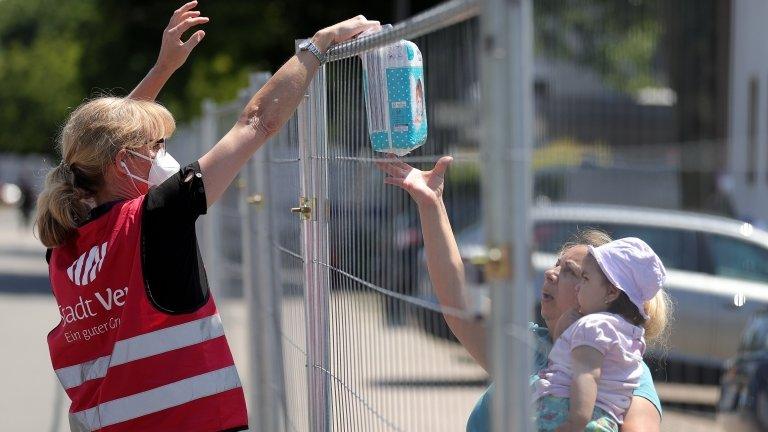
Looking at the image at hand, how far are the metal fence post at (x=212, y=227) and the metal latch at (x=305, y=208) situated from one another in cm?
411

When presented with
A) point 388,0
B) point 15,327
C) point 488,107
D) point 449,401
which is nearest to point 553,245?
point 449,401

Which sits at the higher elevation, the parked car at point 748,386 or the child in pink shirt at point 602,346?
the child in pink shirt at point 602,346

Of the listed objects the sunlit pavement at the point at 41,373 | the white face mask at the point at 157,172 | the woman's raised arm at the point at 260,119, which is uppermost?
the woman's raised arm at the point at 260,119

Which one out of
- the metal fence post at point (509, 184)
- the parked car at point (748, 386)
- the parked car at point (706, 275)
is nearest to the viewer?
the metal fence post at point (509, 184)

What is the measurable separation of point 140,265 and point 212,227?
18.3 feet

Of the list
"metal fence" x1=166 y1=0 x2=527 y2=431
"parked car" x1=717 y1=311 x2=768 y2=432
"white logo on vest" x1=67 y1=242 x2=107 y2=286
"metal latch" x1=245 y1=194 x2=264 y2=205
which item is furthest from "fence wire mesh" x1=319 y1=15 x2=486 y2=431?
"parked car" x1=717 y1=311 x2=768 y2=432

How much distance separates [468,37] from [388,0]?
67.2 ft

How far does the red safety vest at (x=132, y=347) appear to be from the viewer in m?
3.13

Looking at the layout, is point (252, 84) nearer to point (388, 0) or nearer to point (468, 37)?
point (468, 37)

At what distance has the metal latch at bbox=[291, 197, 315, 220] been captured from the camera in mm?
3752

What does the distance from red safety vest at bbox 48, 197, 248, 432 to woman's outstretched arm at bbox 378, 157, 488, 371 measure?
22.8 inches

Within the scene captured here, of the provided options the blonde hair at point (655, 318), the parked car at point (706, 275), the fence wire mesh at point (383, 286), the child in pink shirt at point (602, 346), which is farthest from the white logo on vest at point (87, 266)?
the parked car at point (706, 275)

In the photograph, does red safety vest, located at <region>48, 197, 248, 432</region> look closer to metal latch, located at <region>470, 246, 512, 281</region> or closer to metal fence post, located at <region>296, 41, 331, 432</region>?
metal fence post, located at <region>296, 41, 331, 432</region>

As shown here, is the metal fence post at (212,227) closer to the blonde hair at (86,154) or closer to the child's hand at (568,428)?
the blonde hair at (86,154)
